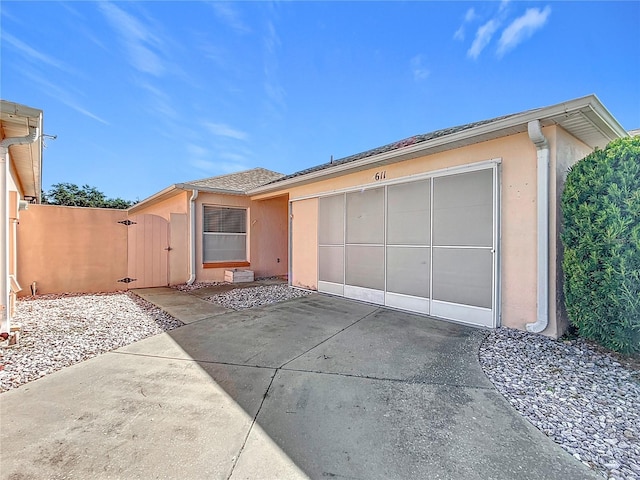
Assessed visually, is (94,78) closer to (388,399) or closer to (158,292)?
(158,292)

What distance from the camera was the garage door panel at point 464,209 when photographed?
443 centimetres

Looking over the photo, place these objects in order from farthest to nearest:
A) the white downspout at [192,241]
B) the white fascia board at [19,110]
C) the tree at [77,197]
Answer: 1. the tree at [77,197]
2. the white downspout at [192,241]
3. the white fascia board at [19,110]

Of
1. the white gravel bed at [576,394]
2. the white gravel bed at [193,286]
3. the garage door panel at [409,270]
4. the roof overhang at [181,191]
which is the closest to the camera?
the white gravel bed at [576,394]

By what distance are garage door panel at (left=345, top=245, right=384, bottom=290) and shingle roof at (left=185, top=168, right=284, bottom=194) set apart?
183 inches

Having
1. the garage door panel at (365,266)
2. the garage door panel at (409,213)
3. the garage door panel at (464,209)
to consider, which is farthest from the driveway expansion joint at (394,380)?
the garage door panel at (365,266)

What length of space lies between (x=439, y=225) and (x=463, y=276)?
0.94m

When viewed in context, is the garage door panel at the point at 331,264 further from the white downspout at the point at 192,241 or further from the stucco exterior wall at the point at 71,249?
the stucco exterior wall at the point at 71,249

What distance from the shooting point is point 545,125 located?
3.89 m

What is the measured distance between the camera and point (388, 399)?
257 cm

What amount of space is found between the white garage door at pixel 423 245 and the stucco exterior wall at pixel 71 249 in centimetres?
627

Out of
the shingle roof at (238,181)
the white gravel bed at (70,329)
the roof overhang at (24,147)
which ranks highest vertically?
the shingle roof at (238,181)

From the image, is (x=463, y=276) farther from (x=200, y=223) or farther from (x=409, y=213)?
(x=200, y=223)

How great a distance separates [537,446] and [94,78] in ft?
41.0

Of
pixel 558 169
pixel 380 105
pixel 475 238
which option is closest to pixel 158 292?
pixel 475 238
